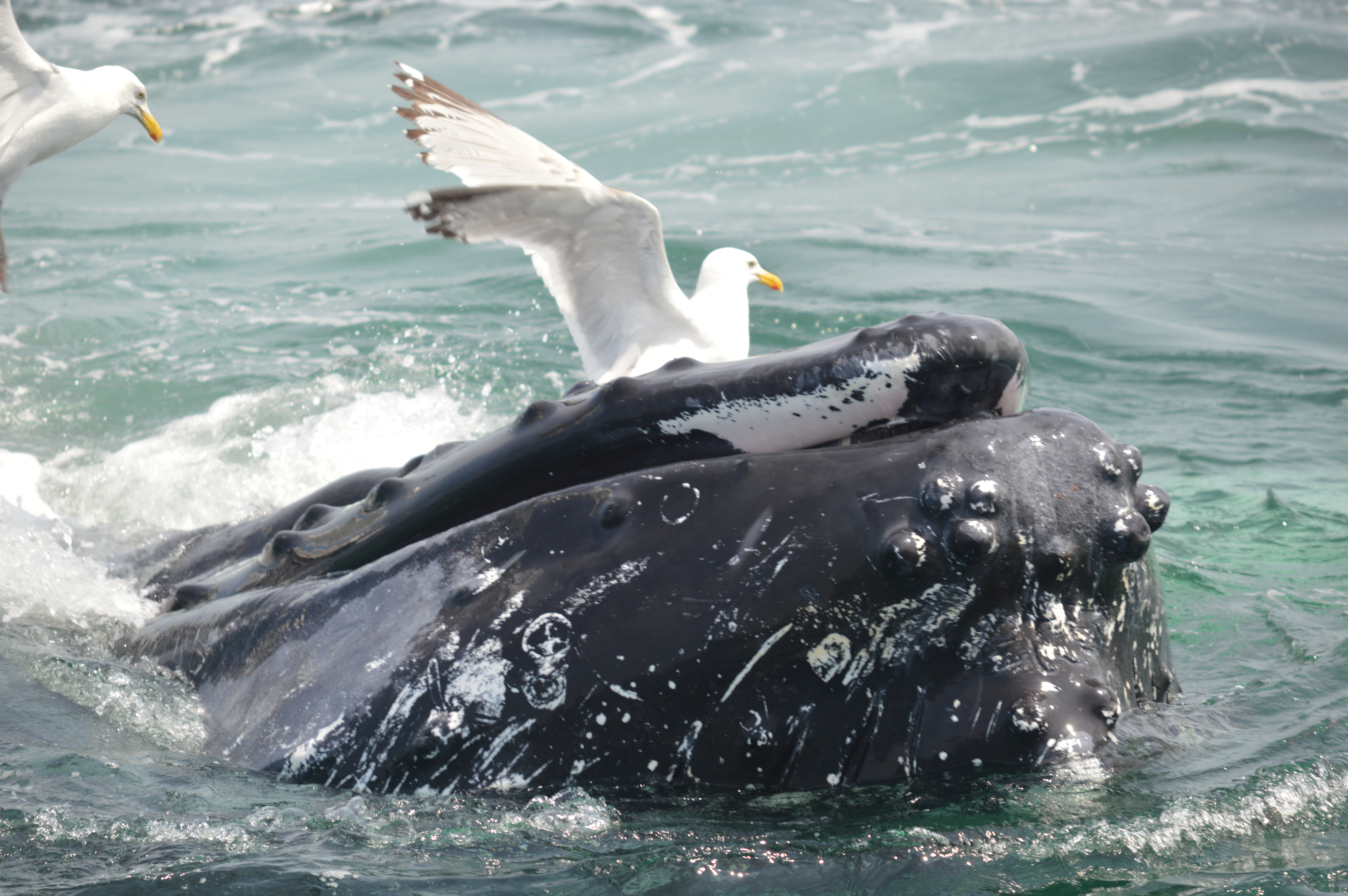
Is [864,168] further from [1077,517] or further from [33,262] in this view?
[1077,517]

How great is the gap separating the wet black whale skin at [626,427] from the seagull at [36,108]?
801 cm

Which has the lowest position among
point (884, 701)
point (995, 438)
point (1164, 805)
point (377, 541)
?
point (1164, 805)

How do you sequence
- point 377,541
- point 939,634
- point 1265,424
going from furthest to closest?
point 1265,424 → point 377,541 → point 939,634

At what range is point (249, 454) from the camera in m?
7.52

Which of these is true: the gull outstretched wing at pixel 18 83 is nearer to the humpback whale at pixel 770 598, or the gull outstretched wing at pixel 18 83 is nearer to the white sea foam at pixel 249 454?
the white sea foam at pixel 249 454

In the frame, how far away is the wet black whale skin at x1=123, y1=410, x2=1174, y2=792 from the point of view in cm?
254

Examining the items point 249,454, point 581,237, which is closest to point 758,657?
point 249,454

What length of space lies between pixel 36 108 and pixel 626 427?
939 cm

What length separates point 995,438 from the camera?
262 centimetres

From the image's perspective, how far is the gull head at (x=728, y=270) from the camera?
31.6ft

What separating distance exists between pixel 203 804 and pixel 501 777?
67cm

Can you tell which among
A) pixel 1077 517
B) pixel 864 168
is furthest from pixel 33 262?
pixel 1077 517

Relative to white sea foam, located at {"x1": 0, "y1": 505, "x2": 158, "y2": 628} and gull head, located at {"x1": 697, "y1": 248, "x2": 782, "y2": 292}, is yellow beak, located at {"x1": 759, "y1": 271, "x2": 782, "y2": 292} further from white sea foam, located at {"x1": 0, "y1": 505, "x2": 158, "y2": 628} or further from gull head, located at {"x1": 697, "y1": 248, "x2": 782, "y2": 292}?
white sea foam, located at {"x1": 0, "y1": 505, "x2": 158, "y2": 628}

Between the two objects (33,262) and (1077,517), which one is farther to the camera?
(33,262)
